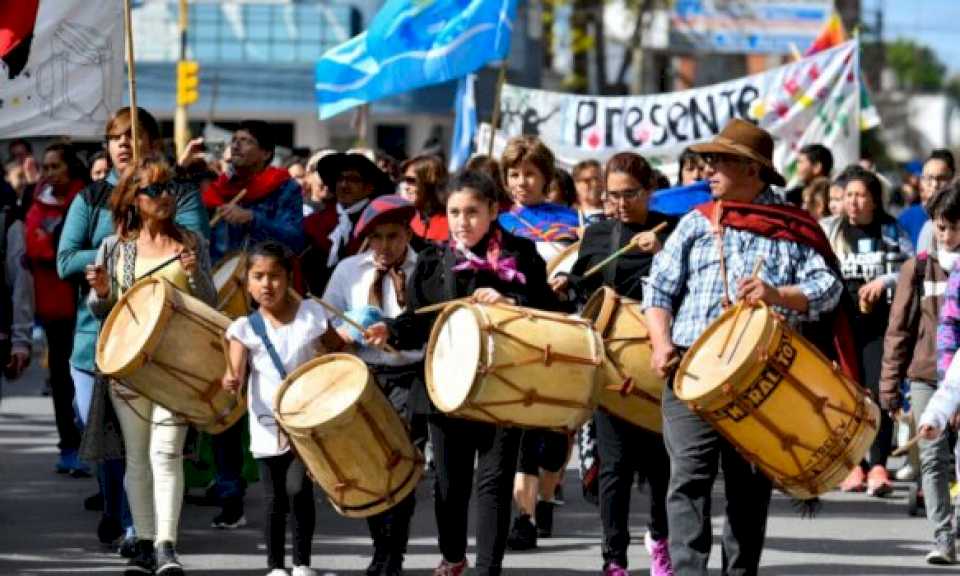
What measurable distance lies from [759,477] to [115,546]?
11.2ft

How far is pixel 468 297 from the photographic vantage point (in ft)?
29.9

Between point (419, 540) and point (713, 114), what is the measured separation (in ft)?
28.4

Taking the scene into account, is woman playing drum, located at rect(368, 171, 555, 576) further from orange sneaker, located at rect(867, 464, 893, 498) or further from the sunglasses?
orange sneaker, located at rect(867, 464, 893, 498)

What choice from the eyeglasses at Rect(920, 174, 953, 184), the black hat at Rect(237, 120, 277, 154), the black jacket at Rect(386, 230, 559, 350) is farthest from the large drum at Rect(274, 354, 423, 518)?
the eyeglasses at Rect(920, 174, 953, 184)

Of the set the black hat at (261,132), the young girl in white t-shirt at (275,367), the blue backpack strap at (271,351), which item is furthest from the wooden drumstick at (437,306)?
the black hat at (261,132)

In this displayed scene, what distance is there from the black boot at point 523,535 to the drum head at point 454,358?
2.20 metres

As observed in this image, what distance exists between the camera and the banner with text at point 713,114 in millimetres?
19188

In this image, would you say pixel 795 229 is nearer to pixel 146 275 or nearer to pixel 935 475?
pixel 935 475

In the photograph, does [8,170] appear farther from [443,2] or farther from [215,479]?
[215,479]

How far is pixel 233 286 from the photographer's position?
10.9 m

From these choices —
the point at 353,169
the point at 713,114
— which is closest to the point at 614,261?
the point at 353,169

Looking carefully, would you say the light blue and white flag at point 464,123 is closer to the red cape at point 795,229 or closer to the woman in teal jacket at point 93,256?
the woman in teal jacket at point 93,256

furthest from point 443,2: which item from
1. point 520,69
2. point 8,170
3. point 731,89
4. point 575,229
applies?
point 520,69

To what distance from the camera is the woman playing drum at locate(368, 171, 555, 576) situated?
909cm
